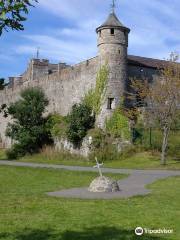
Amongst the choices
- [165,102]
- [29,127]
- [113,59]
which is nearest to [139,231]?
[165,102]

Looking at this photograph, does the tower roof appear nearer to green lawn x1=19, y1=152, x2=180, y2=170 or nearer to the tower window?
the tower window

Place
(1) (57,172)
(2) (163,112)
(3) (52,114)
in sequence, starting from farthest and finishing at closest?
(3) (52,114)
(2) (163,112)
(1) (57,172)

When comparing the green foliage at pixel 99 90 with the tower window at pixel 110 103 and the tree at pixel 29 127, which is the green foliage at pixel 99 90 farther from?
the tree at pixel 29 127

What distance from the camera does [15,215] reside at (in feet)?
39.4

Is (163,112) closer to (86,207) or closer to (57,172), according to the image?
(57,172)

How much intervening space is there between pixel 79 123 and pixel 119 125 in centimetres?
332

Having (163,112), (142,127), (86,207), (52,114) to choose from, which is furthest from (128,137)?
(86,207)

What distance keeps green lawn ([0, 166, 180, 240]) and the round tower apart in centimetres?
2471

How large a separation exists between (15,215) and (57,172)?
15715 millimetres

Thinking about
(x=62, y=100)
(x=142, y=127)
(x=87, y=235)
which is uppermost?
(x=62, y=100)

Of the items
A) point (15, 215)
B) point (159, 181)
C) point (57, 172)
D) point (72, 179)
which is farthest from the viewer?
point (57, 172)

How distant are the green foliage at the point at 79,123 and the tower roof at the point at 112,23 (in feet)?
22.6

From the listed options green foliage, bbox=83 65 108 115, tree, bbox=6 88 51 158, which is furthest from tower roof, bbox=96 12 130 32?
tree, bbox=6 88 51 158

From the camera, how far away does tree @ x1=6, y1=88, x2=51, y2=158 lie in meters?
45.3
